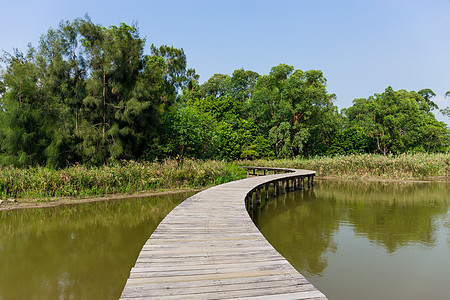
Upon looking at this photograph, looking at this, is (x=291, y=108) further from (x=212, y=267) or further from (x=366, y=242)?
(x=212, y=267)

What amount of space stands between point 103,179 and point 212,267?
34.5 feet

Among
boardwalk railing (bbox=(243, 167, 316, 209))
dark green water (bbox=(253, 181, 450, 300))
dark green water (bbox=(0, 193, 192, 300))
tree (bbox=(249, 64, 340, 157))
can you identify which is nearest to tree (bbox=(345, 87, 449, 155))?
tree (bbox=(249, 64, 340, 157))

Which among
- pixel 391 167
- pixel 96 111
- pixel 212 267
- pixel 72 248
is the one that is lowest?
pixel 72 248

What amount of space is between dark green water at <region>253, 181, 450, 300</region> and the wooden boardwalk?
1464 millimetres

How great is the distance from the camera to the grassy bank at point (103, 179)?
1122cm

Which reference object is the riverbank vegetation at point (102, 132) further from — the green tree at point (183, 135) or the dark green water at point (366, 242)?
the dark green water at point (366, 242)

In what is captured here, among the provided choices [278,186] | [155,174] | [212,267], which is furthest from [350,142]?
[212,267]

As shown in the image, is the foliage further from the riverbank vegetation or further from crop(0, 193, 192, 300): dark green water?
crop(0, 193, 192, 300): dark green water

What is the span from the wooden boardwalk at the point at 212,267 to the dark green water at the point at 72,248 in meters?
1.22

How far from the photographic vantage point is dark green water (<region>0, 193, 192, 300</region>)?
14.8ft

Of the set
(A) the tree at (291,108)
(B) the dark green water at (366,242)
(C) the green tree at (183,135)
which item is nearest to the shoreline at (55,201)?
(B) the dark green water at (366,242)

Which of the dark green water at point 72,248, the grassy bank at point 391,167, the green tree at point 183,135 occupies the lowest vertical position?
the dark green water at point 72,248

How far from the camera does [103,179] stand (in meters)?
12.5

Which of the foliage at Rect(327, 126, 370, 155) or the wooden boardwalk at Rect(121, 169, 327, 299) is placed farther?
the foliage at Rect(327, 126, 370, 155)
